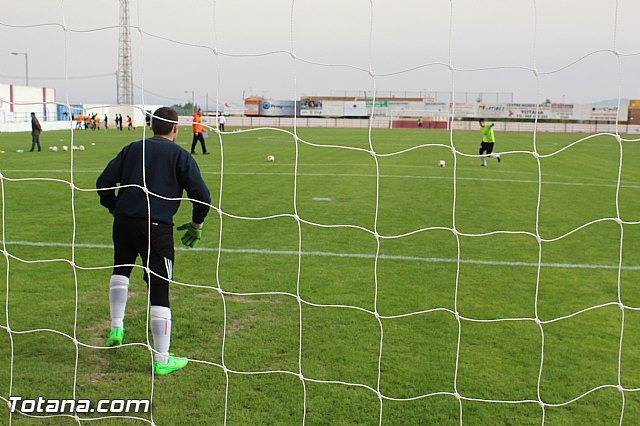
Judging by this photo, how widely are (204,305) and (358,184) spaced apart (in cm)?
877

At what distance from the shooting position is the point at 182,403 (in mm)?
3512

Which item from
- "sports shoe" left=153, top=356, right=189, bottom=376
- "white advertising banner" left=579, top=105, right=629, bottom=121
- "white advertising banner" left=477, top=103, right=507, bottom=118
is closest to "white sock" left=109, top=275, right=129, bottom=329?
"sports shoe" left=153, top=356, right=189, bottom=376

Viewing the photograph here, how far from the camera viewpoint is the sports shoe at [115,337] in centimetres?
419

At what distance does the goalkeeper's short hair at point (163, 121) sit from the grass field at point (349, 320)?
2.25ft

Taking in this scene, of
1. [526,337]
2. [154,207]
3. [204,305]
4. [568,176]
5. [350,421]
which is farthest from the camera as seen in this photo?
[568,176]

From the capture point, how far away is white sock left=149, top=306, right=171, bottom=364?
3.92 meters

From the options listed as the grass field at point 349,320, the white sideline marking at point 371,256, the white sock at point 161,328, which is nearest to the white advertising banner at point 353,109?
the grass field at point 349,320

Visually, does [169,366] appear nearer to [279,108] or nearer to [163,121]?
[163,121]

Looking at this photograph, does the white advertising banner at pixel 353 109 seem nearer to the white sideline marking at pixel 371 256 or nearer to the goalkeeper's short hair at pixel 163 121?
the white sideline marking at pixel 371 256

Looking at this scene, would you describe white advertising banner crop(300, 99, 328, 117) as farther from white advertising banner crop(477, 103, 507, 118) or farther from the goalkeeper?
the goalkeeper

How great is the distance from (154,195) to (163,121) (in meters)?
0.48

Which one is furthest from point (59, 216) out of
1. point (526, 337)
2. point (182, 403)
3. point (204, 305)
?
point (526, 337)

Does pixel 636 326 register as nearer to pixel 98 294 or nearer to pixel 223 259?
pixel 223 259

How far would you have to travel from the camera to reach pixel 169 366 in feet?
12.8
